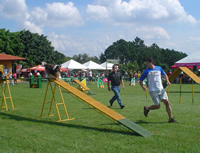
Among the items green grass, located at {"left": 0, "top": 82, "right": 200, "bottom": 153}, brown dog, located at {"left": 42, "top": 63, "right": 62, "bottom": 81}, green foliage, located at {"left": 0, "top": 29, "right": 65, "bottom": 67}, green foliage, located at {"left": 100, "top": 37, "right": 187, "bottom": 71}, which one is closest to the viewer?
green grass, located at {"left": 0, "top": 82, "right": 200, "bottom": 153}

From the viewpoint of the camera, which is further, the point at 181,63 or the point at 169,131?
the point at 181,63

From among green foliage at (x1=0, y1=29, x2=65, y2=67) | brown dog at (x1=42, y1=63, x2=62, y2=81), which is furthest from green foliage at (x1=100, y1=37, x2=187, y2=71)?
brown dog at (x1=42, y1=63, x2=62, y2=81)

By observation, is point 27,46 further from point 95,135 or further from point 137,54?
point 137,54

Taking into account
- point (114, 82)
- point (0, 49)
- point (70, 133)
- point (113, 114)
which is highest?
point (0, 49)

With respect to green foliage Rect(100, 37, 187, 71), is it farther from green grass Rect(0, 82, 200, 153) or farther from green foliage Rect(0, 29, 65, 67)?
green grass Rect(0, 82, 200, 153)

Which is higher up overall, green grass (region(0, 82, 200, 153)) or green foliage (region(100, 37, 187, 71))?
green foliage (region(100, 37, 187, 71))

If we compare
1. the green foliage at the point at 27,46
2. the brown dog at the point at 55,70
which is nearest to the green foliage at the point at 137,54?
the green foliage at the point at 27,46

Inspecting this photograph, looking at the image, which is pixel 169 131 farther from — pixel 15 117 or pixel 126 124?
pixel 15 117

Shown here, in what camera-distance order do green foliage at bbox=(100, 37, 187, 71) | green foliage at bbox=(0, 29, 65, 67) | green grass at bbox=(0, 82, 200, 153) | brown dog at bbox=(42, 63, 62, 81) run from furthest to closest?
green foliage at bbox=(100, 37, 187, 71), green foliage at bbox=(0, 29, 65, 67), brown dog at bbox=(42, 63, 62, 81), green grass at bbox=(0, 82, 200, 153)

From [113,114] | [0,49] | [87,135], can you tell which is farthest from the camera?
[0,49]

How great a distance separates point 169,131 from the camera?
6016 millimetres

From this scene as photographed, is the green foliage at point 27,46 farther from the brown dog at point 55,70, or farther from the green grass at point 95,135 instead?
the green grass at point 95,135

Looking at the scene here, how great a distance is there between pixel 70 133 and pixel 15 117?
10.9 feet

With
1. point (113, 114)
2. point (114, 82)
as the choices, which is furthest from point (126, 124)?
point (114, 82)
